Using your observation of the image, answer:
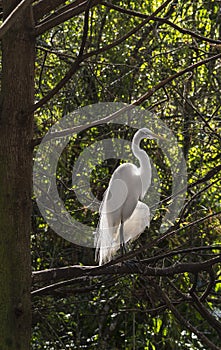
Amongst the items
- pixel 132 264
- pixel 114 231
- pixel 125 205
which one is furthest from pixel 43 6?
pixel 114 231

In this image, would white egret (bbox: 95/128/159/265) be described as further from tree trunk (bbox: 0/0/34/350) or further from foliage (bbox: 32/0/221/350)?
tree trunk (bbox: 0/0/34/350)

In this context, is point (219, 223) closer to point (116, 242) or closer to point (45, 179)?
point (116, 242)

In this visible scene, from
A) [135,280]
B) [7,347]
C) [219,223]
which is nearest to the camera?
[7,347]

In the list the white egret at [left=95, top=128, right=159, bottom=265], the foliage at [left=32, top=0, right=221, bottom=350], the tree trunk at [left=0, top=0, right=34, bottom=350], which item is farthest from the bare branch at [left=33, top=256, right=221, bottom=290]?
the foliage at [left=32, top=0, right=221, bottom=350]

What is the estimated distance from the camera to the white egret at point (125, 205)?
285 cm

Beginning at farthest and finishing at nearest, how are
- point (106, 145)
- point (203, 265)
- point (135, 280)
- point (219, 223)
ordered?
1. point (106, 145)
2. point (135, 280)
3. point (219, 223)
4. point (203, 265)

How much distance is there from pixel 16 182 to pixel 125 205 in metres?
1.46

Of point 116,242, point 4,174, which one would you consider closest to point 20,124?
point 4,174

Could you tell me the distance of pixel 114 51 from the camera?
135 inches

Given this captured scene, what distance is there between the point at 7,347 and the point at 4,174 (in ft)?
1.29

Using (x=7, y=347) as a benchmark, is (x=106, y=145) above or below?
above

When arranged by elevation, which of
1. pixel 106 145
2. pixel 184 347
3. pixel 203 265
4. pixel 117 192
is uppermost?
pixel 106 145

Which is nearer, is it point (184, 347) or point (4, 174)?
point (4, 174)

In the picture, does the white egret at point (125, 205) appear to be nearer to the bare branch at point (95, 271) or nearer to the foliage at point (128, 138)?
the foliage at point (128, 138)
